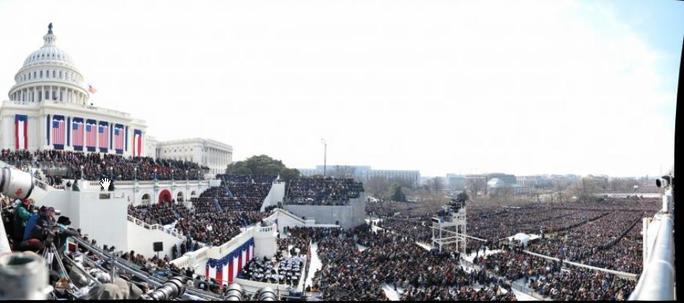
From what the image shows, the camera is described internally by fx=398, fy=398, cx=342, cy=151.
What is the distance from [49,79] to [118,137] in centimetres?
1251

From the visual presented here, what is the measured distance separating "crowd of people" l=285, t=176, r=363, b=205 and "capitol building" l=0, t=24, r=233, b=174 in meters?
13.4

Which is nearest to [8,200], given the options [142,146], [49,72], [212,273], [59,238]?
[59,238]

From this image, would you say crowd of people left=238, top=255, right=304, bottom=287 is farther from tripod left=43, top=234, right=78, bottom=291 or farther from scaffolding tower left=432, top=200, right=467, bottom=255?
scaffolding tower left=432, top=200, right=467, bottom=255

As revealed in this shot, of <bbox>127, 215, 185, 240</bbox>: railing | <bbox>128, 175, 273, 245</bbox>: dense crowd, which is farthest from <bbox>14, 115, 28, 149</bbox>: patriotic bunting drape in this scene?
<bbox>127, 215, 185, 240</bbox>: railing

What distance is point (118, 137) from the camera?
→ 3014cm

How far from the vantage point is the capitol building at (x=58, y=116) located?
26.7 meters

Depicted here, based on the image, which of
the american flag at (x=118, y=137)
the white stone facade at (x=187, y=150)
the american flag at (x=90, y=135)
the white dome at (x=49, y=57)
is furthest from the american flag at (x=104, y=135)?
the white stone facade at (x=187, y=150)

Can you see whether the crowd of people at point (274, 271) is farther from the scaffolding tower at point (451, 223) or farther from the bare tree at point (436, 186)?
the bare tree at point (436, 186)

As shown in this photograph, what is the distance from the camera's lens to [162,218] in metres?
16.5

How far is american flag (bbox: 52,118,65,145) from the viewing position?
87.2 feet

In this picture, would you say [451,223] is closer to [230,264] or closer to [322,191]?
[230,264]

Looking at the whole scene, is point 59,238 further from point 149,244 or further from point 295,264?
point 295,264

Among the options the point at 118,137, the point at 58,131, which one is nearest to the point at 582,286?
the point at 118,137

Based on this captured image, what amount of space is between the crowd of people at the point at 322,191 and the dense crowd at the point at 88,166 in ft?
27.0
